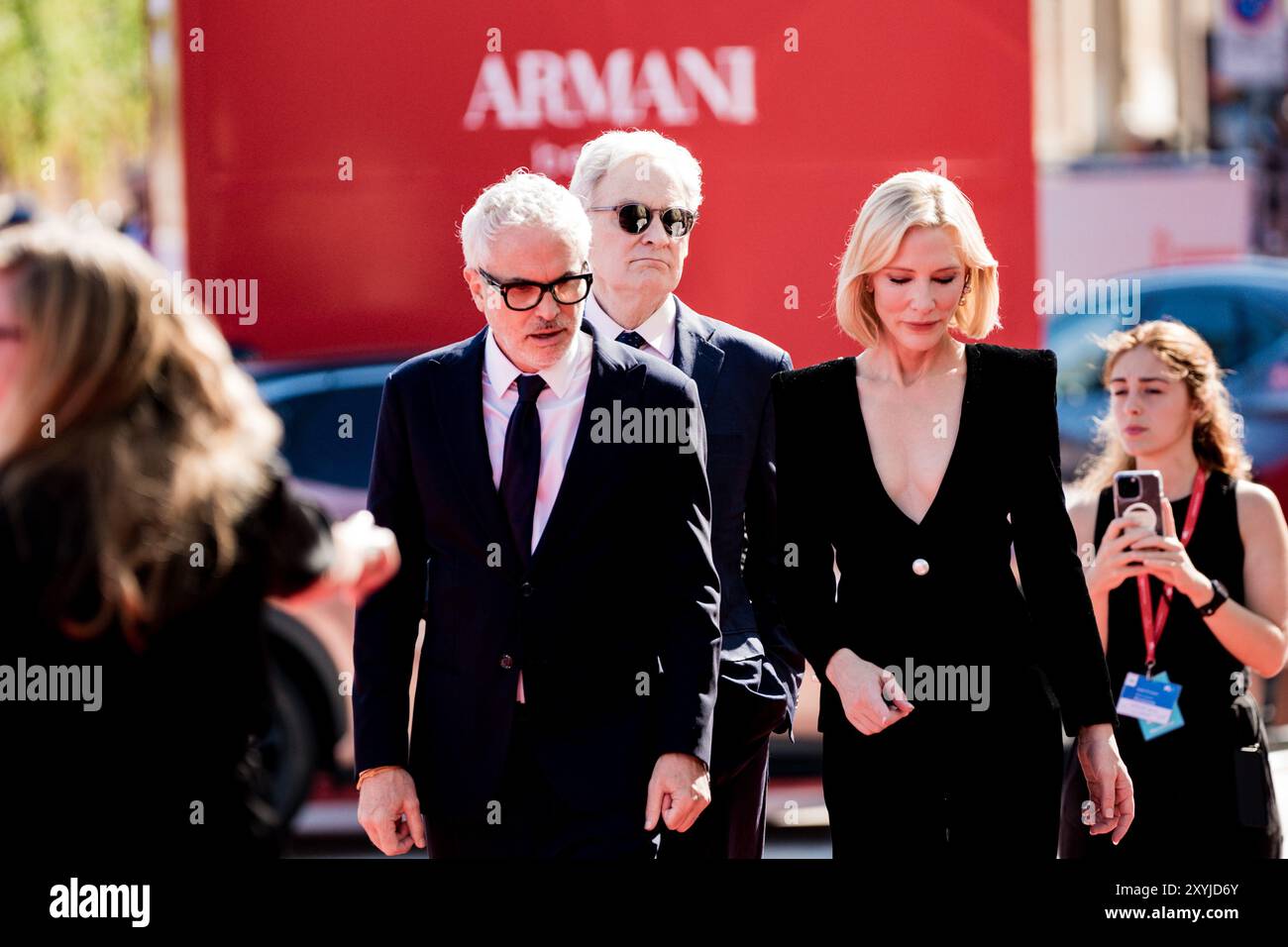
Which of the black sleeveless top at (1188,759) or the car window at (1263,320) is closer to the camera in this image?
the black sleeveless top at (1188,759)

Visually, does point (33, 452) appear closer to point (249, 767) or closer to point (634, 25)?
point (249, 767)

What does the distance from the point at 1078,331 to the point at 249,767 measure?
23.0ft

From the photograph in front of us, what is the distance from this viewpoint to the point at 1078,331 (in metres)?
9.12

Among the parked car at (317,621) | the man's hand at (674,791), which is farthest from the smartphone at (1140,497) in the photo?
the parked car at (317,621)

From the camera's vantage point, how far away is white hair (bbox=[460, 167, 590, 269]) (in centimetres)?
363

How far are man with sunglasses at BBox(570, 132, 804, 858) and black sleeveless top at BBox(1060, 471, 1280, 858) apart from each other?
77 centimetres

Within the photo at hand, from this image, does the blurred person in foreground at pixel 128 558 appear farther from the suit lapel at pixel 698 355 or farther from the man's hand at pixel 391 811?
the suit lapel at pixel 698 355

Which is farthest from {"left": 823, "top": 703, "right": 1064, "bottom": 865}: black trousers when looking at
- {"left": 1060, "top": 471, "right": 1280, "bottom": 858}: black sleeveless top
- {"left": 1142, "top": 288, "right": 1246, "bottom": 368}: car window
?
{"left": 1142, "top": 288, "right": 1246, "bottom": 368}: car window

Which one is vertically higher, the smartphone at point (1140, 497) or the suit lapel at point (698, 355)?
the suit lapel at point (698, 355)

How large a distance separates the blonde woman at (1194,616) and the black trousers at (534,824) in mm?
1224

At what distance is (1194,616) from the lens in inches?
169

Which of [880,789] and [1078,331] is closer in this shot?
[880,789]

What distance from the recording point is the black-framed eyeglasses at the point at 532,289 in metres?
3.61
